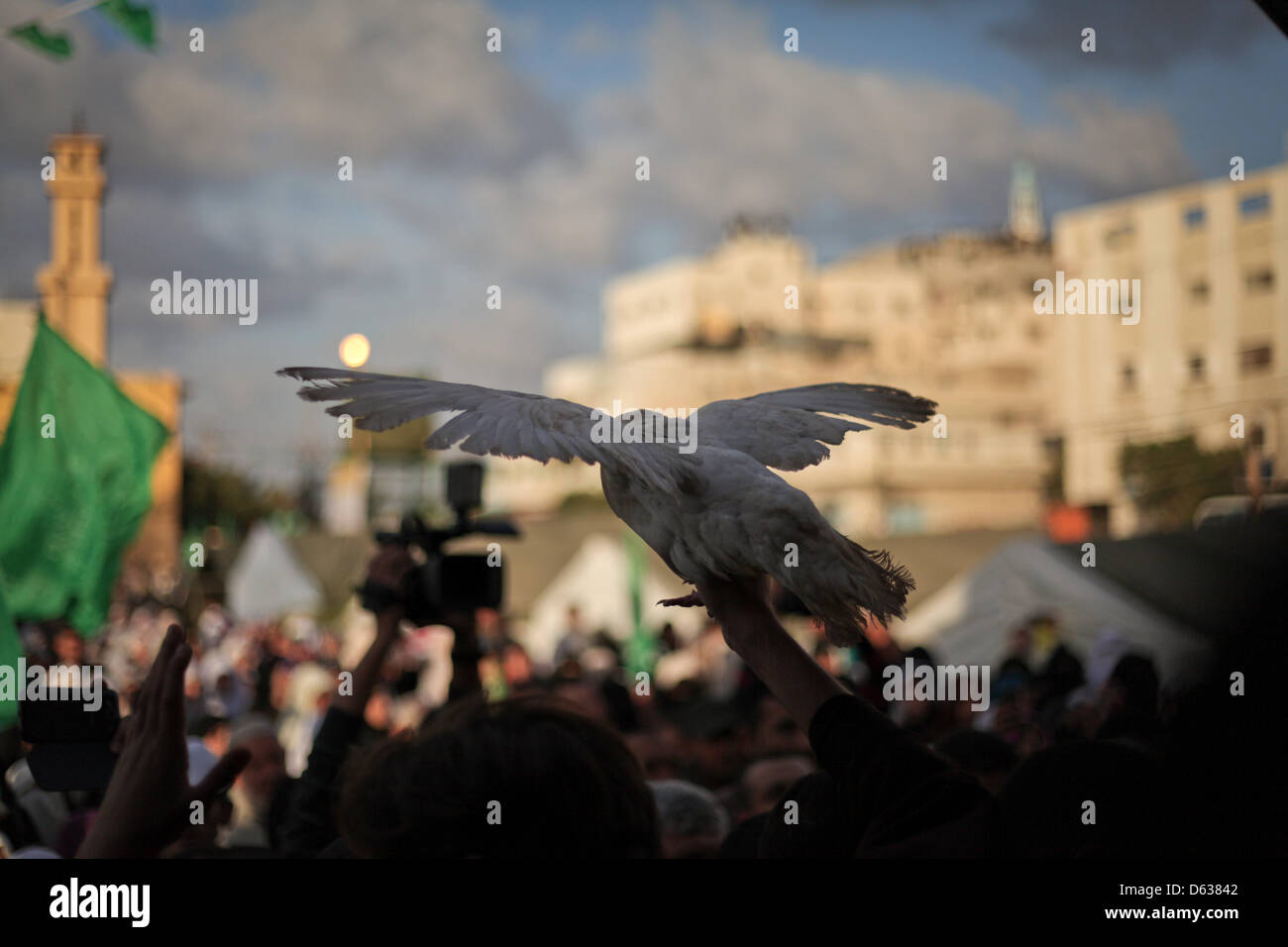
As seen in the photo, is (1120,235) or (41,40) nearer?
(41,40)

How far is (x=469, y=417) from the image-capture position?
7.75 ft

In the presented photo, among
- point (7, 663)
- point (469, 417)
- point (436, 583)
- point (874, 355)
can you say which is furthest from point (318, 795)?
point (874, 355)

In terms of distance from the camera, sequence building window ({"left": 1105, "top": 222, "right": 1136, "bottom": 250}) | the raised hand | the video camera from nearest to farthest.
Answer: the raised hand, the video camera, building window ({"left": 1105, "top": 222, "right": 1136, "bottom": 250})

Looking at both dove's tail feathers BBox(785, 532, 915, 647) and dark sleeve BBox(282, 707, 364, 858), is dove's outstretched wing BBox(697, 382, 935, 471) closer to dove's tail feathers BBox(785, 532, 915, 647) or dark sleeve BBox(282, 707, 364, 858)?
dove's tail feathers BBox(785, 532, 915, 647)

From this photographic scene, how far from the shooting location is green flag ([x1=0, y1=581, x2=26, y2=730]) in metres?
5.46

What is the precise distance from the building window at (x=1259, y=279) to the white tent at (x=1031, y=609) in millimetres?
22731

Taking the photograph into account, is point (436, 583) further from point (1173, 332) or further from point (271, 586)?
point (1173, 332)

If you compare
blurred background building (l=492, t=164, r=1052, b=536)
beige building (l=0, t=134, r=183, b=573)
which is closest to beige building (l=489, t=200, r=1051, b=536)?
blurred background building (l=492, t=164, r=1052, b=536)

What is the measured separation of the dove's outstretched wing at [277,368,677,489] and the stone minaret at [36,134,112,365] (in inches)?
1285

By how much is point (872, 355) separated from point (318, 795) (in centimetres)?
9484

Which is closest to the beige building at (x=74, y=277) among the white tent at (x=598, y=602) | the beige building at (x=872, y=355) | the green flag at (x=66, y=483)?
the white tent at (x=598, y=602)

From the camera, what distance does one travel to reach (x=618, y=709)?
9312 mm

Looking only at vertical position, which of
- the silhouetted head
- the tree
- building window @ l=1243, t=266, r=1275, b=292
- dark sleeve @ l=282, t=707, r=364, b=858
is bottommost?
dark sleeve @ l=282, t=707, r=364, b=858
